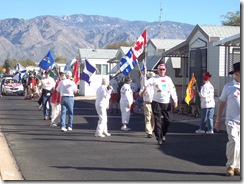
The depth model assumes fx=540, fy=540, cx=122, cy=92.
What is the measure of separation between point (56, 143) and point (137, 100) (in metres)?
12.8

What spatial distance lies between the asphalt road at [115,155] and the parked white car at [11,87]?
26285mm

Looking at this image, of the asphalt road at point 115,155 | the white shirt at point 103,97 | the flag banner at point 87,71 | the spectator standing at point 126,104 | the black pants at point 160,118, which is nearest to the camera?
the asphalt road at point 115,155

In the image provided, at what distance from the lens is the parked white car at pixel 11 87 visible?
42978 mm

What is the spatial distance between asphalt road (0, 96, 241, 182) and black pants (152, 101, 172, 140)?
314 millimetres

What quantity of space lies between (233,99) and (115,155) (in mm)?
3225

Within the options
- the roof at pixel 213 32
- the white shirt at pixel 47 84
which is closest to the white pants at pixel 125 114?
the white shirt at pixel 47 84

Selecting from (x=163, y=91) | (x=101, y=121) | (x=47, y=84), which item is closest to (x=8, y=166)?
(x=163, y=91)

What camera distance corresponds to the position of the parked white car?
43.0 m

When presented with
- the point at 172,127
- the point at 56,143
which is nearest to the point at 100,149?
the point at 56,143

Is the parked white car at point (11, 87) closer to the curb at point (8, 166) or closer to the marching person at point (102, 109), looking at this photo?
the marching person at point (102, 109)

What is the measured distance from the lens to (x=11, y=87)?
43.0m

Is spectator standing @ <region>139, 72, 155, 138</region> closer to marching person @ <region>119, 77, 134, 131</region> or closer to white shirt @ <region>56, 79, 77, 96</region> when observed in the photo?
marching person @ <region>119, 77, 134, 131</region>

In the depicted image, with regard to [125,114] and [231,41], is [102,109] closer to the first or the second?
[125,114]

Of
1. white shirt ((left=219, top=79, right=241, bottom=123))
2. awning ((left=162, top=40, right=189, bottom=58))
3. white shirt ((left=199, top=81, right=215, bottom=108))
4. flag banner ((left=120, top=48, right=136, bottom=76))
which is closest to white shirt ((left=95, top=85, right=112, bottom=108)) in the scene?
white shirt ((left=199, top=81, right=215, bottom=108))
